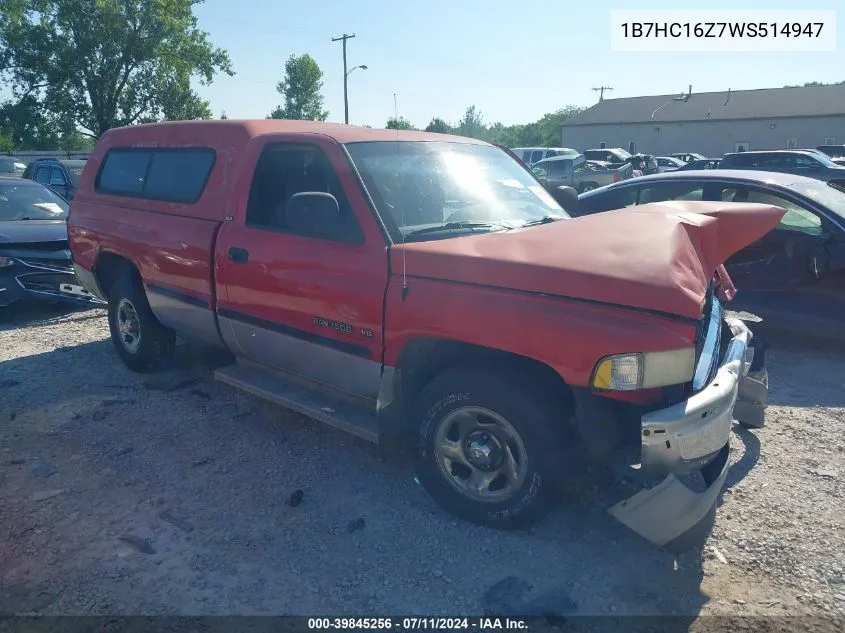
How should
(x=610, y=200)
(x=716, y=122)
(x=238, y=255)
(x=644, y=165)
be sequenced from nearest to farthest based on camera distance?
(x=238, y=255), (x=610, y=200), (x=644, y=165), (x=716, y=122)

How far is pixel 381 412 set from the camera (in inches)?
139

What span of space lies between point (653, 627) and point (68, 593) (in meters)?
2.49

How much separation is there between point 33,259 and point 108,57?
36398 mm

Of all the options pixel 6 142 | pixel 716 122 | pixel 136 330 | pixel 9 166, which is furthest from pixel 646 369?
pixel 716 122

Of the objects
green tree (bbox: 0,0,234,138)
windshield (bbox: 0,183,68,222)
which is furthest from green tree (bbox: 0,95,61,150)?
windshield (bbox: 0,183,68,222)

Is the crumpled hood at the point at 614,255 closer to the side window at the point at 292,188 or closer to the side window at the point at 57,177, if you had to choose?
the side window at the point at 292,188

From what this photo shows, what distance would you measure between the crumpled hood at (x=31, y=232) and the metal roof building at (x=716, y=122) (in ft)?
149

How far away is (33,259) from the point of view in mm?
7500

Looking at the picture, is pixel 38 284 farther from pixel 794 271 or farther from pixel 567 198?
pixel 794 271

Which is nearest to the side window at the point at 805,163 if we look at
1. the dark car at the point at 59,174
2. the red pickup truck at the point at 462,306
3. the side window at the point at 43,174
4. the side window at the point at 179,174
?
the red pickup truck at the point at 462,306

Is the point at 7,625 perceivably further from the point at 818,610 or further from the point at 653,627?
the point at 818,610

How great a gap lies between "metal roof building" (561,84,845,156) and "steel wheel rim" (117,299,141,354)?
46321mm

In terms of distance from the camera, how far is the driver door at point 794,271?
5.75 meters

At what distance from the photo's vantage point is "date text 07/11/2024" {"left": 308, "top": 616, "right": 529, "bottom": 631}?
2.73 meters
